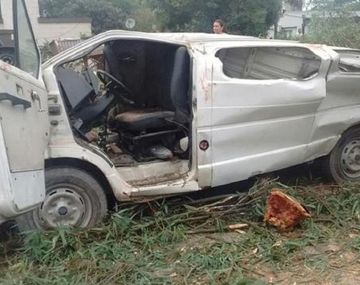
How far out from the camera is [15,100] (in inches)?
141

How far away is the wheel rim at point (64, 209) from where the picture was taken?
172 inches

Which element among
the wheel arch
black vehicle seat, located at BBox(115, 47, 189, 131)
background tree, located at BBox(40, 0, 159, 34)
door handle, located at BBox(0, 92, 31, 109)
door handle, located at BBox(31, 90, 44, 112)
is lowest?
background tree, located at BBox(40, 0, 159, 34)

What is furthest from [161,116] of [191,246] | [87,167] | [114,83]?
[191,246]

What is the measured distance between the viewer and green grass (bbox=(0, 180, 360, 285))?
12.6ft

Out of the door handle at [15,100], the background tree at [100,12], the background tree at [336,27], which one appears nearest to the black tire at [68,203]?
the door handle at [15,100]

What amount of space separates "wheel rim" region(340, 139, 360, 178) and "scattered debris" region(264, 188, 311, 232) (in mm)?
1299

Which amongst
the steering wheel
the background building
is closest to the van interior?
the steering wheel

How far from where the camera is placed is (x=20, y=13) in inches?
164

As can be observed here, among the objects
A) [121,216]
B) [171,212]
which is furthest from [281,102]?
[121,216]

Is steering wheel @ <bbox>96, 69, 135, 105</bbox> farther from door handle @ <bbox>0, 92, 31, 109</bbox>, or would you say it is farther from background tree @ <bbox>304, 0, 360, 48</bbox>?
background tree @ <bbox>304, 0, 360, 48</bbox>

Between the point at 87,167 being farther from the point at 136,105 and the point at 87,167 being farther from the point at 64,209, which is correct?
the point at 136,105

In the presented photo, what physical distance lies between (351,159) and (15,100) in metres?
3.73

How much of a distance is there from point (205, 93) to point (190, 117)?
0.30m

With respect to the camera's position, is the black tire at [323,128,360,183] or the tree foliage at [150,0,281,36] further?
the tree foliage at [150,0,281,36]
